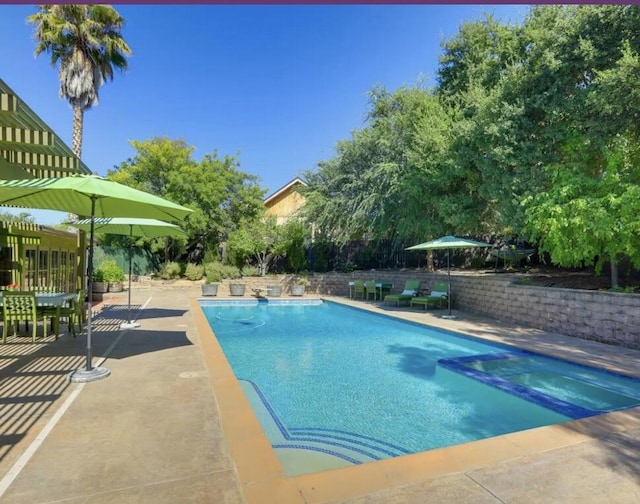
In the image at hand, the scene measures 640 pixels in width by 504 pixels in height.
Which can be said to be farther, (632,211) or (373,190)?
(373,190)

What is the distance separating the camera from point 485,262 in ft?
64.2

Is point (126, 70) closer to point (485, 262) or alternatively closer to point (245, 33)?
point (245, 33)

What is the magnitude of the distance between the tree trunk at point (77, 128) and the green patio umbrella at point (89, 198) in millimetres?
12383

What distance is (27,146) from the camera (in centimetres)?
694

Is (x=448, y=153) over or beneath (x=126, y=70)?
beneath

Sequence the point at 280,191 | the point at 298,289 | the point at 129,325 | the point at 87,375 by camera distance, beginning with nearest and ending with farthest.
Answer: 1. the point at 87,375
2. the point at 129,325
3. the point at 298,289
4. the point at 280,191

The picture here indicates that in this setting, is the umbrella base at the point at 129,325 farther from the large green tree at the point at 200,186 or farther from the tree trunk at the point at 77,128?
the large green tree at the point at 200,186

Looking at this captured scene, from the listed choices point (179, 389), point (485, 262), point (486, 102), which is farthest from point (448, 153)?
point (179, 389)

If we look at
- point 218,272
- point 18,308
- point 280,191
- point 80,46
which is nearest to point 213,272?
point 218,272

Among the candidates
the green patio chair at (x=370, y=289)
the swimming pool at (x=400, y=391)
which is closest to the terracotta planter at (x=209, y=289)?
the green patio chair at (x=370, y=289)

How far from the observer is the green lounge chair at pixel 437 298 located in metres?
14.0

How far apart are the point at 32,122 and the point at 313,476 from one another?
18.5ft

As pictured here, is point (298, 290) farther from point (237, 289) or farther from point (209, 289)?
point (209, 289)

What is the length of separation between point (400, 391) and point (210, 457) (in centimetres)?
389
